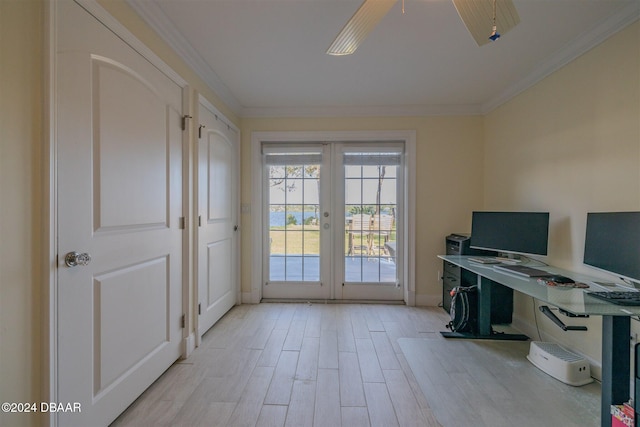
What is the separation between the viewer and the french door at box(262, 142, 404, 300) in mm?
3477

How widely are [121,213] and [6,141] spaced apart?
0.59 meters

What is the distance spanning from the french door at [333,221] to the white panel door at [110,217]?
1647 millimetres

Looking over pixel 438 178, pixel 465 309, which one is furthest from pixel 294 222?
pixel 465 309

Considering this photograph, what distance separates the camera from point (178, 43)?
6.61ft

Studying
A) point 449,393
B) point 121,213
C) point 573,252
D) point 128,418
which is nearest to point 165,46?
point 121,213

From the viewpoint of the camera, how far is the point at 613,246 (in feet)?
5.26

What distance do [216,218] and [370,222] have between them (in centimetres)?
186

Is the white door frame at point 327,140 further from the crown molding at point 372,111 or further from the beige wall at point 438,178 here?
the crown molding at point 372,111

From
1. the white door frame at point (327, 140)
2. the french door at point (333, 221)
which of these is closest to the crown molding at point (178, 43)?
the white door frame at point (327, 140)

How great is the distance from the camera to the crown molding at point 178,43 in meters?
A: 1.67

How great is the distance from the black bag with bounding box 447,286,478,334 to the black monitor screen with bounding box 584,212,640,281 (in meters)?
0.99

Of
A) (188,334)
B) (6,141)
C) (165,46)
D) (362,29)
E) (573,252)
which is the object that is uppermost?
(165,46)

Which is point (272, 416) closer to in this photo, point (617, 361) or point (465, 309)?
point (617, 361)

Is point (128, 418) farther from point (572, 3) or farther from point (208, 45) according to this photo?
point (572, 3)
